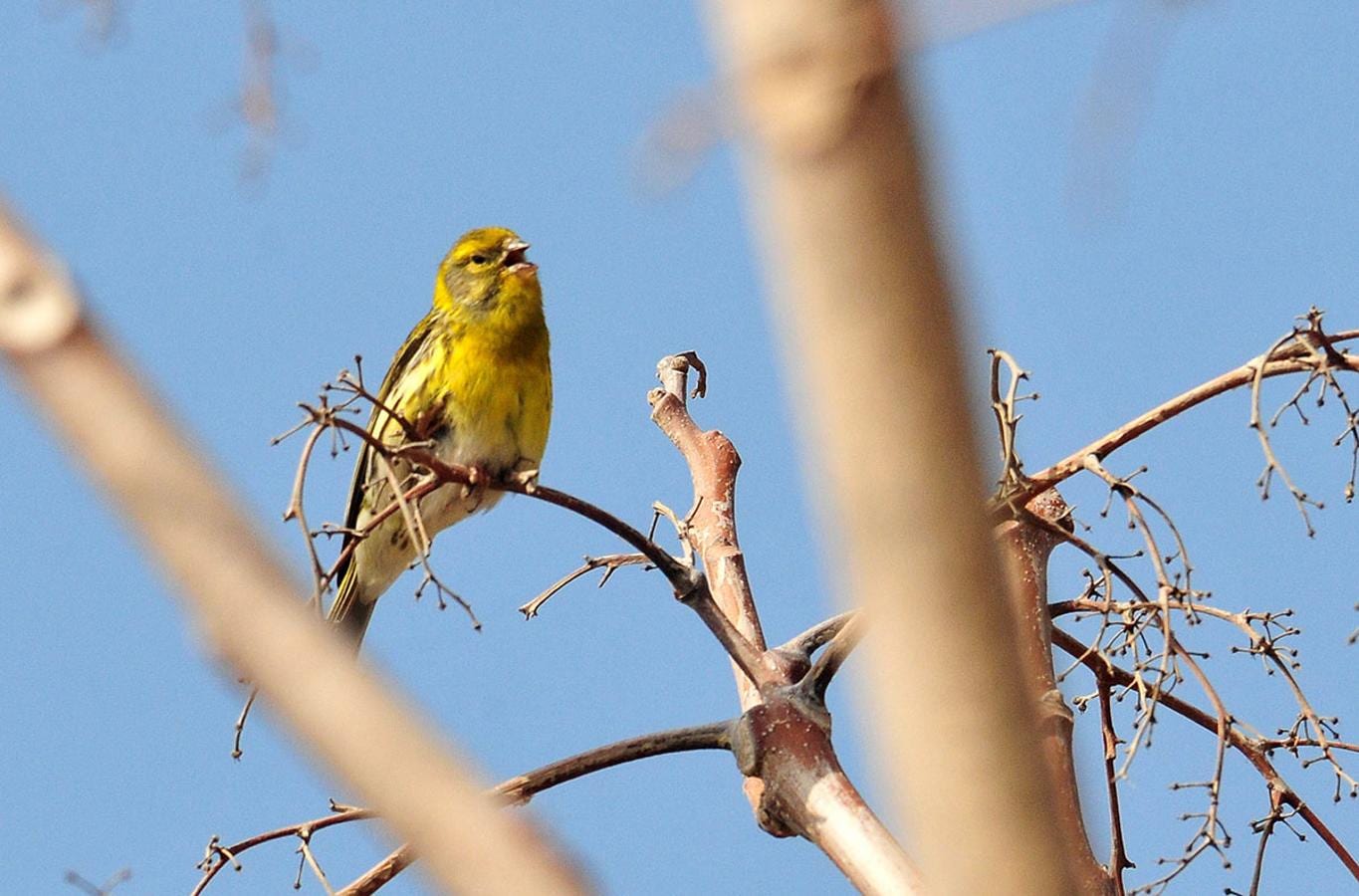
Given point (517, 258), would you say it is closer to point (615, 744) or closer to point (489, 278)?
point (489, 278)

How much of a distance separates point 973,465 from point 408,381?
492cm

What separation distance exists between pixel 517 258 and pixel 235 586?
5271 millimetres

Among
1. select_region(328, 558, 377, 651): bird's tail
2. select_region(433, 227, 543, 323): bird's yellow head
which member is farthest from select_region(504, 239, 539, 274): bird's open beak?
select_region(328, 558, 377, 651): bird's tail

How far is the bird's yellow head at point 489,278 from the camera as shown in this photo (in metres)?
5.77

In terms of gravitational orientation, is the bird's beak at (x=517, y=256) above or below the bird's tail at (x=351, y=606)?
above

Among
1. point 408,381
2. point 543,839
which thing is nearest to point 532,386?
point 408,381

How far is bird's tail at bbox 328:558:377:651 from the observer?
593 cm

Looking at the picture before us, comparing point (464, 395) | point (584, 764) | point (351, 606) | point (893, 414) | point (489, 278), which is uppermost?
point (489, 278)

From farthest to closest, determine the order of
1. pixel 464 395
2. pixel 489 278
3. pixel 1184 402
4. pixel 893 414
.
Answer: pixel 489 278, pixel 464 395, pixel 1184 402, pixel 893 414

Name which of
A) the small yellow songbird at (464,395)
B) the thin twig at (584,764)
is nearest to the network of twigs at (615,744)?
the thin twig at (584,764)

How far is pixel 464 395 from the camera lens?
546 cm

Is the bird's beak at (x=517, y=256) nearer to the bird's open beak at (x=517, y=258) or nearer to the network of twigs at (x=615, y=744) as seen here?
the bird's open beak at (x=517, y=258)

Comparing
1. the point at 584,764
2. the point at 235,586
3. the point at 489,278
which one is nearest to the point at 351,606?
the point at 489,278

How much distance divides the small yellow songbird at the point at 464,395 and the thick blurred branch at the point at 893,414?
4.24m
